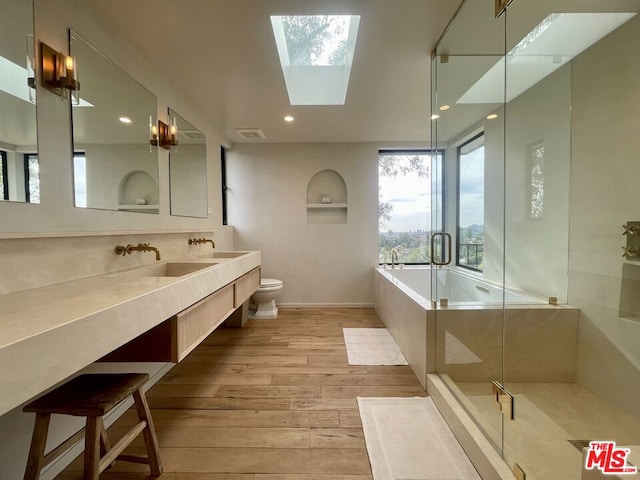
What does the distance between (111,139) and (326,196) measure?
108 inches

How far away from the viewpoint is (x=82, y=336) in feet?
2.80

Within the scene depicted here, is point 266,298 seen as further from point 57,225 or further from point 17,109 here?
point 17,109

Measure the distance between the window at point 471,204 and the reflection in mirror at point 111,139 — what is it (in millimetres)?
2867

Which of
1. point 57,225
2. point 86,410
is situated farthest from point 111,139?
point 86,410

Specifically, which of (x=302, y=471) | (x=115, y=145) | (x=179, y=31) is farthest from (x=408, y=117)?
(x=302, y=471)

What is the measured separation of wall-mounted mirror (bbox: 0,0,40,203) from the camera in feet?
3.71

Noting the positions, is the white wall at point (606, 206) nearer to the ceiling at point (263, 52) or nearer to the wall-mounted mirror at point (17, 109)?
the ceiling at point (263, 52)

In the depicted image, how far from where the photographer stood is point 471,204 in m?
2.88

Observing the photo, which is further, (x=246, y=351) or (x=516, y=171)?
(x=246, y=351)

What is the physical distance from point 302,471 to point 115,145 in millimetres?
2133

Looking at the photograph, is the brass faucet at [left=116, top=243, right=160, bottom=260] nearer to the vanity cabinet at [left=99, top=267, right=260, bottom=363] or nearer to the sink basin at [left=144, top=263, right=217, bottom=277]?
the sink basin at [left=144, top=263, right=217, bottom=277]

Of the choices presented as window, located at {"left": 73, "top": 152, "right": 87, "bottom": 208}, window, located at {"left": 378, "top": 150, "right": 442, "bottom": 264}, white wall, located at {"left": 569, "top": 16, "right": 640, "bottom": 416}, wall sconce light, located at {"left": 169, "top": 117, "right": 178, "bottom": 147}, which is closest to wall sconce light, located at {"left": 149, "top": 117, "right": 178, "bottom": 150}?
wall sconce light, located at {"left": 169, "top": 117, "right": 178, "bottom": 147}

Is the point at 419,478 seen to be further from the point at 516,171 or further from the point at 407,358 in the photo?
the point at 516,171

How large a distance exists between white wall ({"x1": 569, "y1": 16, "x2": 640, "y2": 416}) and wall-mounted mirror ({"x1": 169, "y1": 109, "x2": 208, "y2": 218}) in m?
3.07
